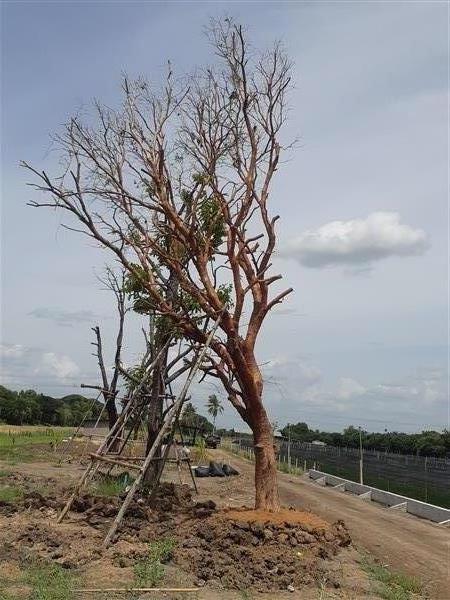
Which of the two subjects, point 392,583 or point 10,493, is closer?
point 392,583

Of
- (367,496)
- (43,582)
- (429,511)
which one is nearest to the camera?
(43,582)

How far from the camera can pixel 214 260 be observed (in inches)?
419

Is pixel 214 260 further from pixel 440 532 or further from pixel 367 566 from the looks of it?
pixel 440 532

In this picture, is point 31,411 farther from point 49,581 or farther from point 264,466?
point 49,581

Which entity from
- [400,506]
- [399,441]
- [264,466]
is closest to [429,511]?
[400,506]

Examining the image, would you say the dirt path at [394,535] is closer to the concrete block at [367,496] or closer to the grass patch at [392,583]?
the grass patch at [392,583]

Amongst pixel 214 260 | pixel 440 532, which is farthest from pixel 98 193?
pixel 440 532

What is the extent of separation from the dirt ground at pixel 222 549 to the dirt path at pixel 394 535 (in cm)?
3

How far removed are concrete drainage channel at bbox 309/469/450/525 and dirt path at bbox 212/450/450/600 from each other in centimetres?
44

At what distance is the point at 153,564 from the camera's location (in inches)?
248

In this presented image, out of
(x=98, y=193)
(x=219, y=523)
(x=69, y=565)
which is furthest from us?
(x=98, y=193)

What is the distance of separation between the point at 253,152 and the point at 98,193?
2.66 meters

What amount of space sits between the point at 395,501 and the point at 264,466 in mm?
7956

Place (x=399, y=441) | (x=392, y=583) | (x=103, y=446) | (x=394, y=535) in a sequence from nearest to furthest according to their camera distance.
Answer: (x=392, y=583), (x=103, y=446), (x=394, y=535), (x=399, y=441)
